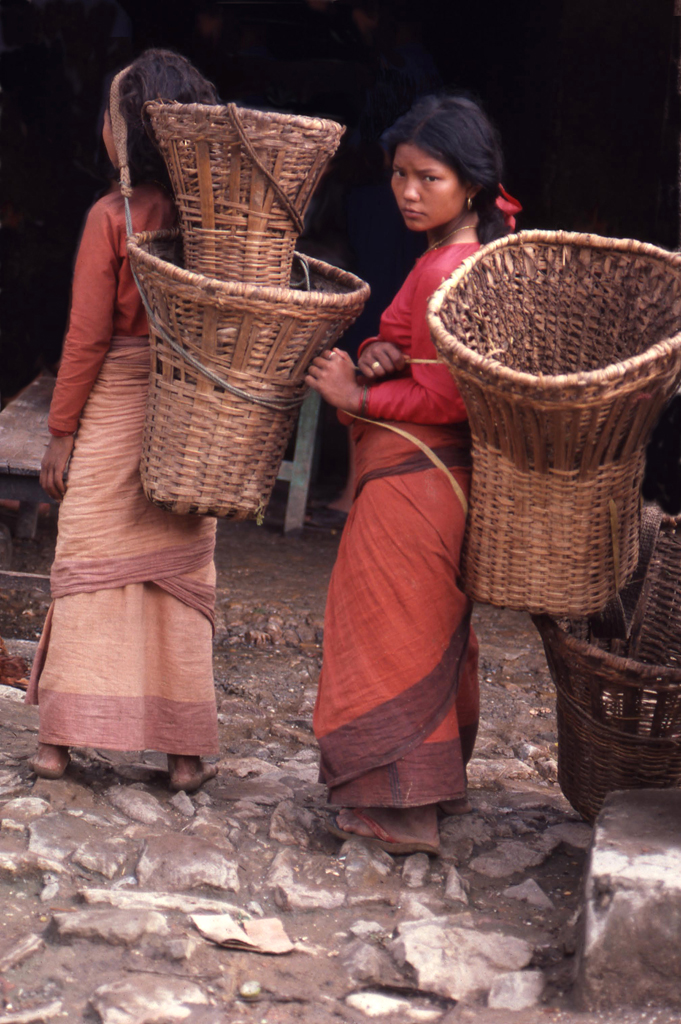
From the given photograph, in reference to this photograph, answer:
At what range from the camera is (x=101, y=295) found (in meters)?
2.92

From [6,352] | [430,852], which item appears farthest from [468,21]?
[430,852]

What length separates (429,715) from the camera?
2.80m

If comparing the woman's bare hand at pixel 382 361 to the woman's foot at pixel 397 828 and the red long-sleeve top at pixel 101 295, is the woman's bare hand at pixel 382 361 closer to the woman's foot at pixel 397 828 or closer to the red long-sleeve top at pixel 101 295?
the red long-sleeve top at pixel 101 295

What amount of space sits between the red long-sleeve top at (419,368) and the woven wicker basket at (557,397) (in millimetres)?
109

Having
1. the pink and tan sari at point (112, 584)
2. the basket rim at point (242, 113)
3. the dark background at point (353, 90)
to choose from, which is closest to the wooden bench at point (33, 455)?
the dark background at point (353, 90)

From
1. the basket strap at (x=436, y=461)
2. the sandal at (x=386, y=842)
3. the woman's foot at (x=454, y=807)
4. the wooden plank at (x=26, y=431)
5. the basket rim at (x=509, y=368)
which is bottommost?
the woman's foot at (x=454, y=807)

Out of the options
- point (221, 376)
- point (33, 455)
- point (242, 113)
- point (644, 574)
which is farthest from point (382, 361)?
point (33, 455)

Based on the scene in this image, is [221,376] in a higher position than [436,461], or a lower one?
higher

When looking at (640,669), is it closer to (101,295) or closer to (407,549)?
(407,549)

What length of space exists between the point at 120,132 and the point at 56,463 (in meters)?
0.93

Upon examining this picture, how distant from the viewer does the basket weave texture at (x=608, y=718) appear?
2652 millimetres

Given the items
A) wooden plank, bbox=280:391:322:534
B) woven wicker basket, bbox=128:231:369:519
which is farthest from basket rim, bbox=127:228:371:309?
wooden plank, bbox=280:391:322:534

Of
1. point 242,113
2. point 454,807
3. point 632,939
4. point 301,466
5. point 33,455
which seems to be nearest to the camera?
point 632,939

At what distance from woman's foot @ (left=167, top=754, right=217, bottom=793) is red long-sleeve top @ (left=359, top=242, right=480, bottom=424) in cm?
119
